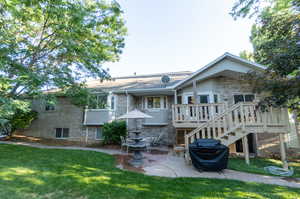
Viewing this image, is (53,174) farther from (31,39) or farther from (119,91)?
(31,39)

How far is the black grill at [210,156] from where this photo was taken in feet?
16.4

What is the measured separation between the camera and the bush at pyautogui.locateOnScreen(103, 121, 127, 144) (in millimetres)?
9094

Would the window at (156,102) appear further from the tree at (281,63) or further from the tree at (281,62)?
the tree at (281,62)

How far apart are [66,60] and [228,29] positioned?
1127 centimetres

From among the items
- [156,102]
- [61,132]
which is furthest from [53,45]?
[156,102]

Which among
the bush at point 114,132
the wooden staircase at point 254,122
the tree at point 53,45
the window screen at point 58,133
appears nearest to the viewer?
the tree at point 53,45

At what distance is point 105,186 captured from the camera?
147 inches

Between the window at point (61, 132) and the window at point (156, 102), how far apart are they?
730 cm

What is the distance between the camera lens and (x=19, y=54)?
6.07 metres

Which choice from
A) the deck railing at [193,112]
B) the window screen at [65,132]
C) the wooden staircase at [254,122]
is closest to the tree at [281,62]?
the wooden staircase at [254,122]

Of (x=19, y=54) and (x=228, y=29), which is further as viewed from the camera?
(x=228, y=29)

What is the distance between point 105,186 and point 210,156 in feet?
12.8

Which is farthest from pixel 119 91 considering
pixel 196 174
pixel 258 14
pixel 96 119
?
pixel 258 14

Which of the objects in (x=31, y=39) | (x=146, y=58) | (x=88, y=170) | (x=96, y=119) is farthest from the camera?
(x=146, y=58)
